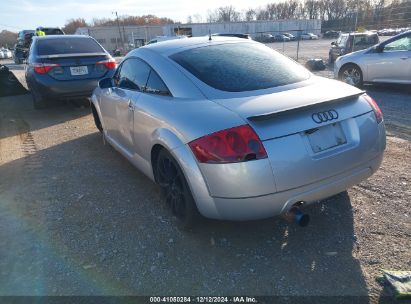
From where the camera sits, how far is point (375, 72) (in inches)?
342

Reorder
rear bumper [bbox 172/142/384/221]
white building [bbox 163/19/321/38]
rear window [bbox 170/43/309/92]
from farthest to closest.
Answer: white building [bbox 163/19/321/38], rear window [bbox 170/43/309/92], rear bumper [bbox 172/142/384/221]

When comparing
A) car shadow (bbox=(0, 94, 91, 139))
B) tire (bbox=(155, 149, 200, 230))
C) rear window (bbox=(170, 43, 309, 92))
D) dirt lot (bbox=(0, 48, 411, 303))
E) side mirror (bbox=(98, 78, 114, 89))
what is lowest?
car shadow (bbox=(0, 94, 91, 139))

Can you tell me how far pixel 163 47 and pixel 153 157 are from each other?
1.21m

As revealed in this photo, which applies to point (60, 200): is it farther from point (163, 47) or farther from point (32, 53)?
point (32, 53)

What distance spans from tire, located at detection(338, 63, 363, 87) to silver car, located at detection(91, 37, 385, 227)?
6.34 meters

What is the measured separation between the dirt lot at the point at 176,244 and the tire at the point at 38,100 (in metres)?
3.62

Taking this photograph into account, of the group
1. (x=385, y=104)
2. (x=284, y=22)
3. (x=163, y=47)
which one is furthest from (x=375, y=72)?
(x=284, y=22)

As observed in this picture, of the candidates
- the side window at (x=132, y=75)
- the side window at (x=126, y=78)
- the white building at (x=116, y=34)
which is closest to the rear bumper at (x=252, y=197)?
the side window at (x=132, y=75)

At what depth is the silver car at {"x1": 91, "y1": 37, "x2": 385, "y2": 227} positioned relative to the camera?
7.91ft

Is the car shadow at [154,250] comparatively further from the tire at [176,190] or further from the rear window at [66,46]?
the rear window at [66,46]

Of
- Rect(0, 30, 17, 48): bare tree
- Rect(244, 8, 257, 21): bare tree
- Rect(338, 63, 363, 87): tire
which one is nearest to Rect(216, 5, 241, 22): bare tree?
Rect(244, 8, 257, 21): bare tree

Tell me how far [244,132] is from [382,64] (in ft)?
25.0

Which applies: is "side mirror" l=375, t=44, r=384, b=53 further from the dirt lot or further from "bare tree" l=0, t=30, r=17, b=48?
"bare tree" l=0, t=30, r=17, b=48

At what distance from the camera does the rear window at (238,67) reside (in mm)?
3045
